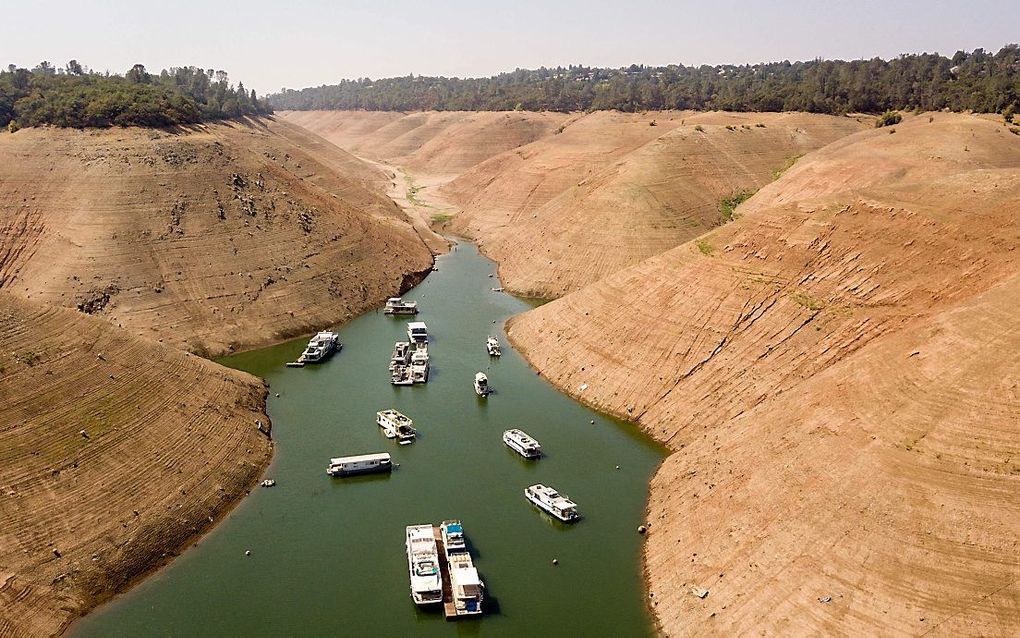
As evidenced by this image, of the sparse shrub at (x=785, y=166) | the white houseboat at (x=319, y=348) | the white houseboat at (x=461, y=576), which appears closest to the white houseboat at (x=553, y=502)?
the white houseboat at (x=461, y=576)

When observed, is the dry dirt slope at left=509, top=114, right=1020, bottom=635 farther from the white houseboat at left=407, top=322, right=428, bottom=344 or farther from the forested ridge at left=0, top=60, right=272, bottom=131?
Answer: the forested ridge at left=0, top=60, right=272, bottom=131

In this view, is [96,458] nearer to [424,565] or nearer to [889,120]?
[424,565]

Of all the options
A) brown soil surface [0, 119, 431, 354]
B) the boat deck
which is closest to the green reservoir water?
the boat deck

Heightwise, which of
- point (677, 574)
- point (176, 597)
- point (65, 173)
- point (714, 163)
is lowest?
point (176, 597)

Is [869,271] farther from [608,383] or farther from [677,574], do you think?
[677,574]

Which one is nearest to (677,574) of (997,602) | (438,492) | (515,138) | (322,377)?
(997,602)

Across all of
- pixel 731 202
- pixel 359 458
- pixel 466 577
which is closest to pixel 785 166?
pixel 731 202
